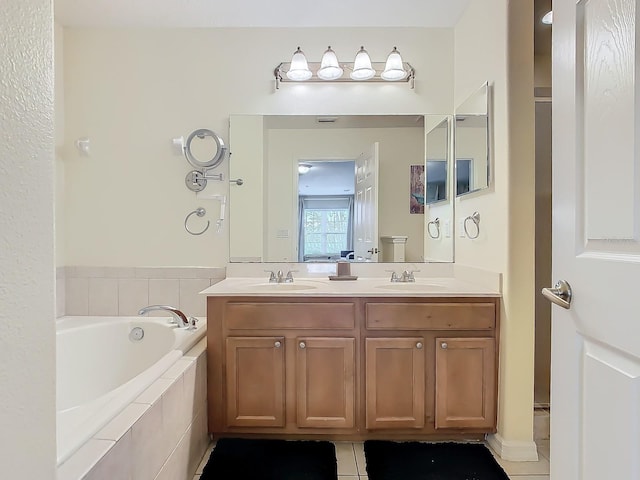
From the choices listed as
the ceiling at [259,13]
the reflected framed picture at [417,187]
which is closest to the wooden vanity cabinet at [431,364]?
the reflected framed picture at [417,187]

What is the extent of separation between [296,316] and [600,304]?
1394mm

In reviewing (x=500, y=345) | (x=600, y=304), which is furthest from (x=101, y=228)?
(x=600, y=304)

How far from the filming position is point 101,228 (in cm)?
260

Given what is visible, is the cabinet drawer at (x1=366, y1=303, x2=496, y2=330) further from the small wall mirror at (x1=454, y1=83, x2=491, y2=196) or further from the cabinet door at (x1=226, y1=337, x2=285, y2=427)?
the small wall mirror at (x1=454, y1=83, x2=491, y2=196)

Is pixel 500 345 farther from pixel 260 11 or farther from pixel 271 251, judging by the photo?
pixel 260 11

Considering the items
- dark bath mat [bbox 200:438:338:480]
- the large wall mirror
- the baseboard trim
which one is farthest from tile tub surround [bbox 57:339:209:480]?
the baseboard trim

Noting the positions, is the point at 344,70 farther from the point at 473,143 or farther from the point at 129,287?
the point at 129,287

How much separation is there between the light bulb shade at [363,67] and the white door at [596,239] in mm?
1494

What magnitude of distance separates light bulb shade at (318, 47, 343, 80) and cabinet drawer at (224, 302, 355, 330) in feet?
4.71

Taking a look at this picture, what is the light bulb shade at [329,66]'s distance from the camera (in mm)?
2484

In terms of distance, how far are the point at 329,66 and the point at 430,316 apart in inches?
63.4

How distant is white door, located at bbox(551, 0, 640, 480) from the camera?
80 cm

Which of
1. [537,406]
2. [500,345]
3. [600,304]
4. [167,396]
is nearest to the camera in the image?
[600,304]

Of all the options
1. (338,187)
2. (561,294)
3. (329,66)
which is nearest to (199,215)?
(338,187)
